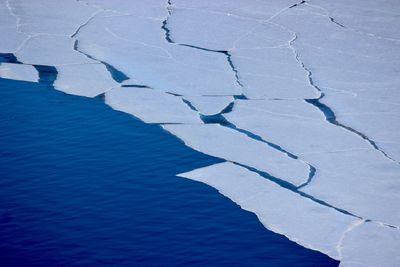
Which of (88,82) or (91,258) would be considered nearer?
(91,258)

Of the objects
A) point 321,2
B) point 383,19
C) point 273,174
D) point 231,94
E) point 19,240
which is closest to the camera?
point 19,240

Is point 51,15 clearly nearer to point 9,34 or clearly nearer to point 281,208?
point 9,34

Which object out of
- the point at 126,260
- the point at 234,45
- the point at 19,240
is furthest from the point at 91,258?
the point at 234,45

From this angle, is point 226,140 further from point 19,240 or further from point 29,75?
point 29,75

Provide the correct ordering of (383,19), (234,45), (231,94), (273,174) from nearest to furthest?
1. (273,174)
2. (231,94)
3. (234,45)
4. (383,19)

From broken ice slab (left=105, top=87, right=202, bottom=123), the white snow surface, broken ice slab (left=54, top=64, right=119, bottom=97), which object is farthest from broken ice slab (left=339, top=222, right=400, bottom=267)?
broken ice slab (left=54, top=64, right=119, bottom=97)

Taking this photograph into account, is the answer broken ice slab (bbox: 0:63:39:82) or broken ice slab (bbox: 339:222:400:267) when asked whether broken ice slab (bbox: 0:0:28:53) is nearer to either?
broken ice slab (bbox: 0:63:39:82)

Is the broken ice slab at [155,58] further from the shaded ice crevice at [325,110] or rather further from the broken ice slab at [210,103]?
the shaded ice crevice at [325,110]
